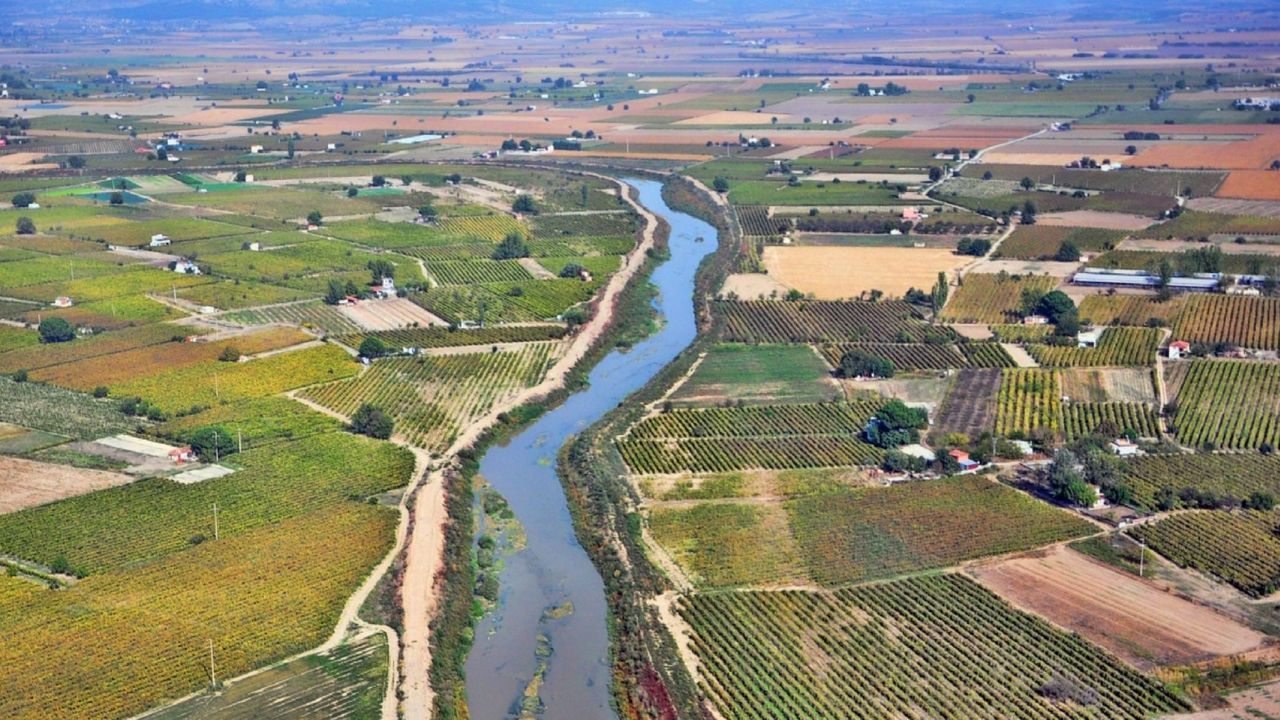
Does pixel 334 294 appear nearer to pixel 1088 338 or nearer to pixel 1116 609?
pixel 1088 338

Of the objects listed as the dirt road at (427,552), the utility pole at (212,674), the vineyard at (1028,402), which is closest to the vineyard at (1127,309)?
the vineyard at (1028,402)

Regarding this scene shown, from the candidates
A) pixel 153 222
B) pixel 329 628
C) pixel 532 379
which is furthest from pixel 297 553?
pixel 153 222

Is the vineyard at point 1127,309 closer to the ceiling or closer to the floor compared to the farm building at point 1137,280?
closer to the floor

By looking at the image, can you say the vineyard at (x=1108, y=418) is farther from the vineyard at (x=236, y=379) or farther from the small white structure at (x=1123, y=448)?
the vineyard at (x=236, y=379)

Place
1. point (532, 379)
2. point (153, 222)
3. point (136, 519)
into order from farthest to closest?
point (153, 222) → point (532, 379) → point (136, 519)

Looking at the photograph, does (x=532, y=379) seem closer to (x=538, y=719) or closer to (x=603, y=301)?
(x=603, y=301)

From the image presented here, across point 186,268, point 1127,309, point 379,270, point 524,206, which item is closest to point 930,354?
point 1127,309
